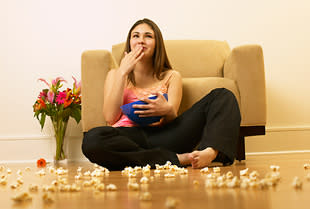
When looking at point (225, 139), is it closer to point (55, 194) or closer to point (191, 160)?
point (191, 160)

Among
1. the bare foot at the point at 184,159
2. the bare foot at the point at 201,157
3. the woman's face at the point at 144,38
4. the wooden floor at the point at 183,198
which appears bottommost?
the bare foot at the point at 184,159

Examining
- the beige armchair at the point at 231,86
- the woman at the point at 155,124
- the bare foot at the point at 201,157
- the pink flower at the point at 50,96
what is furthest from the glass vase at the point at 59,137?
the bare foot at the point at 201,157

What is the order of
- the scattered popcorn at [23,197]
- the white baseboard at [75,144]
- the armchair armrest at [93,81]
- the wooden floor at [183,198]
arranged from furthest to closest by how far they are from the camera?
the white baseboard at [75,144] < the armchair armrest at [93,81] < the scattered popcorn at [23,197] < the wooden floor at [183,198]

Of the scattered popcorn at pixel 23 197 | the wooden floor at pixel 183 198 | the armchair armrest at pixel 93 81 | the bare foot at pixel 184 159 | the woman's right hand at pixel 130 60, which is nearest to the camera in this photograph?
the wooden floor at pixel 183 198

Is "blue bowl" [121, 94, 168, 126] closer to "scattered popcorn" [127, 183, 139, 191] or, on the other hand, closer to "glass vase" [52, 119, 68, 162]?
"scattered popcorn" [127, 183, 139, 191]

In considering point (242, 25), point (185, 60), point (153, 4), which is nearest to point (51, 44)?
Answer: point (153, 4)

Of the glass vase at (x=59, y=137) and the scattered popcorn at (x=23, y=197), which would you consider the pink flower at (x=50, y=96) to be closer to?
the glass vase at (x=59, y=137)

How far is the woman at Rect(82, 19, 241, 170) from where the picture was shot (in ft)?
5.52

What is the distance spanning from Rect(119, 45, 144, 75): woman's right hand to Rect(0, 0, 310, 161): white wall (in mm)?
1221

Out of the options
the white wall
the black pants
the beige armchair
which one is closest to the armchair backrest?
the beige armchair

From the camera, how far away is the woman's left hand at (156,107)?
1780 millimetres

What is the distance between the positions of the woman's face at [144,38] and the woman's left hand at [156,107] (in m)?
0.33

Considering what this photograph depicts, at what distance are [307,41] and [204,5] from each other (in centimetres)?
82

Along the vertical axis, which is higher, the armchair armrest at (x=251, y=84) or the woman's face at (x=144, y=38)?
the woman's face at (x=144, y=38)
